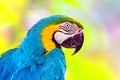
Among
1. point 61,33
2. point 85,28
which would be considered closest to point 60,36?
point 61,33

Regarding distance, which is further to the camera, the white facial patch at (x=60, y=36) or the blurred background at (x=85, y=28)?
the blurred background at (x=85, y=28)

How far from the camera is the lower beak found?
166 centimetres

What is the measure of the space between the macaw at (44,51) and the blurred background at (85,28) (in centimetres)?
11

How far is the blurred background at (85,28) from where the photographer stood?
1.78 meters

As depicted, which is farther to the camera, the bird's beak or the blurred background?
the blurred background

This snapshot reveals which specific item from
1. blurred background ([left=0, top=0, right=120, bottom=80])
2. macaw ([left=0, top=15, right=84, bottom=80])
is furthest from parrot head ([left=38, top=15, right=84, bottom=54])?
blurred background ([left=0, top=0, right=120, bottom=80])

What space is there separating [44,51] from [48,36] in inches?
2.6

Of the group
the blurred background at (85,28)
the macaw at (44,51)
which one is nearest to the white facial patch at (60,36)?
the macaw at (44,51)

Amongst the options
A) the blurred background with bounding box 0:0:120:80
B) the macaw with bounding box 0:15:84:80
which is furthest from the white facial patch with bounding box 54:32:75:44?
the blurred background with bounding box 0:0:120:80

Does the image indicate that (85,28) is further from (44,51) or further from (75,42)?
(44,51)

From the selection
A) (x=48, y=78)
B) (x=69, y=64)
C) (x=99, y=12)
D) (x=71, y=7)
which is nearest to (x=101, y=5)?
(x=99, y=12)

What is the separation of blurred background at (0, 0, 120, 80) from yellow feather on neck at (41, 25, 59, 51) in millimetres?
156

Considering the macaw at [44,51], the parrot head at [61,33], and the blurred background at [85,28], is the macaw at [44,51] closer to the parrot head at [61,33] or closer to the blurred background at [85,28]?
the parrot head at [61,33]

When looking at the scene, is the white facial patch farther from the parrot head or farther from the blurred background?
the blurred background
